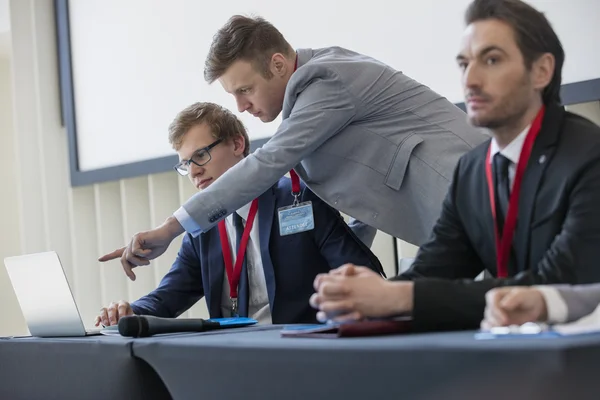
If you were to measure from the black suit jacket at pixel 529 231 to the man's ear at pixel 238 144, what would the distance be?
126 centimetres

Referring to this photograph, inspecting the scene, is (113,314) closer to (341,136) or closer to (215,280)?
(215,280)

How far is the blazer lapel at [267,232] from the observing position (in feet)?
8.52

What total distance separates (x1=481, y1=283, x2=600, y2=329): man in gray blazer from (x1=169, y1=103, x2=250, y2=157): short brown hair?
1.76 m

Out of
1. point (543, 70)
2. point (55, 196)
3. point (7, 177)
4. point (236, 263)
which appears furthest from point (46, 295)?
point (7, 177)

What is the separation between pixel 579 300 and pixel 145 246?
4.28 feet

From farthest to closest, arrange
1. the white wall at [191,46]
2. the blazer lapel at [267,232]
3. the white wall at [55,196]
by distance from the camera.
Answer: the white wall at [55,196]
the white wall at [191,46]
the blazer lapel at [267,232]

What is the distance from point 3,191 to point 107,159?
134 cm

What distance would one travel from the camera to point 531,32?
1.63 m

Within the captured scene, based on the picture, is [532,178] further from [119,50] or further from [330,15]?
[119,50]

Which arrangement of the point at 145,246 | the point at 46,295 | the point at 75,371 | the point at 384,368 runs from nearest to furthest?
1. the point at 384,368
2. the point at 75,371
3. the point at 46,295
4. the point at 145,246

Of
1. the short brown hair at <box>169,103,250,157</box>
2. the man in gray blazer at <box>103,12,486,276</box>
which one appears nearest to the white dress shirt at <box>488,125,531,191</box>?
the man in gray blazer at <box>103,12,486,276</box>

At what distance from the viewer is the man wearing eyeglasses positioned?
2605 millimetres

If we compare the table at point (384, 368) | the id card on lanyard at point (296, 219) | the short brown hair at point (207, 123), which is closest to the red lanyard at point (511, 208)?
the table at point (384, 368)

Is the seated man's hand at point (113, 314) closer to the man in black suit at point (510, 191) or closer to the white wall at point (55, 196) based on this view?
the man in black suit at point (510, 191)
